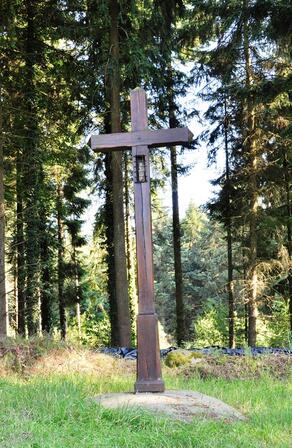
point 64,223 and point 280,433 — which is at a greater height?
point 64,223

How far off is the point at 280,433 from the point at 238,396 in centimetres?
176

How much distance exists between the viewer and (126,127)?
52.2ft

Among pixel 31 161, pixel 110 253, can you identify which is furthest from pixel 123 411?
pixel 110 253

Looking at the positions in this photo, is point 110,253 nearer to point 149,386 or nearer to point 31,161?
point 31,161

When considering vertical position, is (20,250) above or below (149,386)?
above

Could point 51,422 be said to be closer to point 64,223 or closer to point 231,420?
point 231,420

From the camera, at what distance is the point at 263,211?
15.0 meters

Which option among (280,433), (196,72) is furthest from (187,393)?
(196,72)

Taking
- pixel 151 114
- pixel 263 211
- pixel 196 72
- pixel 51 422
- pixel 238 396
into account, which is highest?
pixel 196 72

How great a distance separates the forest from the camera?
38.4 ft

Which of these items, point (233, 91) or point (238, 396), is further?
point (233, 91)

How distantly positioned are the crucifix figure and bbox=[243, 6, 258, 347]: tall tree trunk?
834 centimetres

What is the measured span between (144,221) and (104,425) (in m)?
2.51

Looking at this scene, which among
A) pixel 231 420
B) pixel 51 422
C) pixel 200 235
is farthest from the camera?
pixel 200 235
